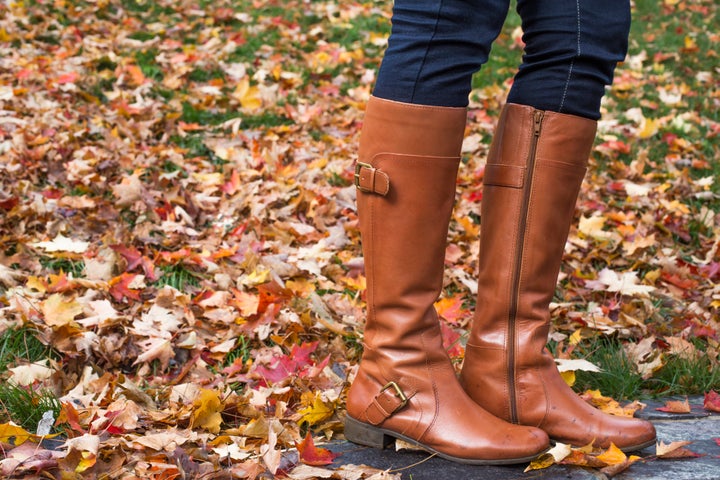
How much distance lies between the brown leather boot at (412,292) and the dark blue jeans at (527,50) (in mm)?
52

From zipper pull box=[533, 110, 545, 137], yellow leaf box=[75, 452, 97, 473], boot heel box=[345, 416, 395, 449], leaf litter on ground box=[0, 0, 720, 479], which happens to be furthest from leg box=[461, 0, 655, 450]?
yellow leaf box=[75, 452, 97, 473]

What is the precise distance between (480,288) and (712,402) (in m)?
0.70

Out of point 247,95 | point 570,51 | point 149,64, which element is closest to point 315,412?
point 570,51

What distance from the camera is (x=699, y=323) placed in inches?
91.5

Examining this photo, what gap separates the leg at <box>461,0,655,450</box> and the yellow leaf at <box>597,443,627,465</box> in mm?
47

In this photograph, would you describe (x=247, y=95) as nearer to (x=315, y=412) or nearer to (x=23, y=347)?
(x=23, y=347)

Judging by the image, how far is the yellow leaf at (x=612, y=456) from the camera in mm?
1444

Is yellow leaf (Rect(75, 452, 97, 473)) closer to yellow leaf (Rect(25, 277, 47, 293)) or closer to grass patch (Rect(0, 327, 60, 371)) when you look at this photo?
grass patch (Rect(0, 327, 60, 371))

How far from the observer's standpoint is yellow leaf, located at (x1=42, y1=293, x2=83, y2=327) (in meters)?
2.09

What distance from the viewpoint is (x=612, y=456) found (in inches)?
57.2

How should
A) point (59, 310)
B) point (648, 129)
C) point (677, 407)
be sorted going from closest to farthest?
1. point (677, 407)
2. point (59, 310)
3. point (648, 129)

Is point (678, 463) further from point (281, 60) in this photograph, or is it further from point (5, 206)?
point (281, 60)

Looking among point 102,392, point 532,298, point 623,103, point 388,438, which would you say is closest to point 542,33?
point 532,298

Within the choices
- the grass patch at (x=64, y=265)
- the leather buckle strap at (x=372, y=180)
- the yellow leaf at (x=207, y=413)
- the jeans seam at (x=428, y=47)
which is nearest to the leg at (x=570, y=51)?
the jeans seam at (x=428, y=47)
